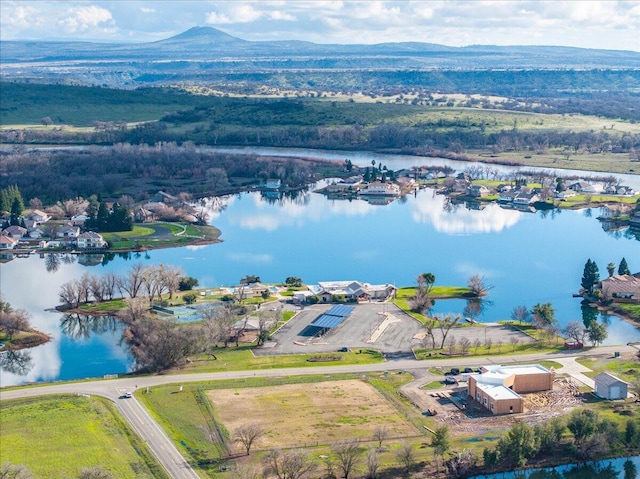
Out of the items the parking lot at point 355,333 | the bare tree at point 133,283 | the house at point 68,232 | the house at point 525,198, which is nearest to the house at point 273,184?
the house at point 525,198

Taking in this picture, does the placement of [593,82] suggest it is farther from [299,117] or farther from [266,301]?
[266,301]

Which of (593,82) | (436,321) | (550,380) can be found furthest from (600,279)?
(593,82)

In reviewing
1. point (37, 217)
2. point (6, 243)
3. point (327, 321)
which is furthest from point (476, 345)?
point (37, 217)

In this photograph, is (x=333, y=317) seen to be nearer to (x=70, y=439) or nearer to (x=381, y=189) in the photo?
(x=70, y=439)

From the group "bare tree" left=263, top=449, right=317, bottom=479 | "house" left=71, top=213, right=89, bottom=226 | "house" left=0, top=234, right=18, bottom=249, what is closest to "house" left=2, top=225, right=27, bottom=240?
"house" left=0, top=234, right=18, bottom=249

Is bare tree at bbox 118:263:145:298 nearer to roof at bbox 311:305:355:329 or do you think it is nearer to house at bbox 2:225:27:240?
roof at bbox 311:305:355:329

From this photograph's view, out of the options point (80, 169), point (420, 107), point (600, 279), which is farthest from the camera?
point (420, 107)
